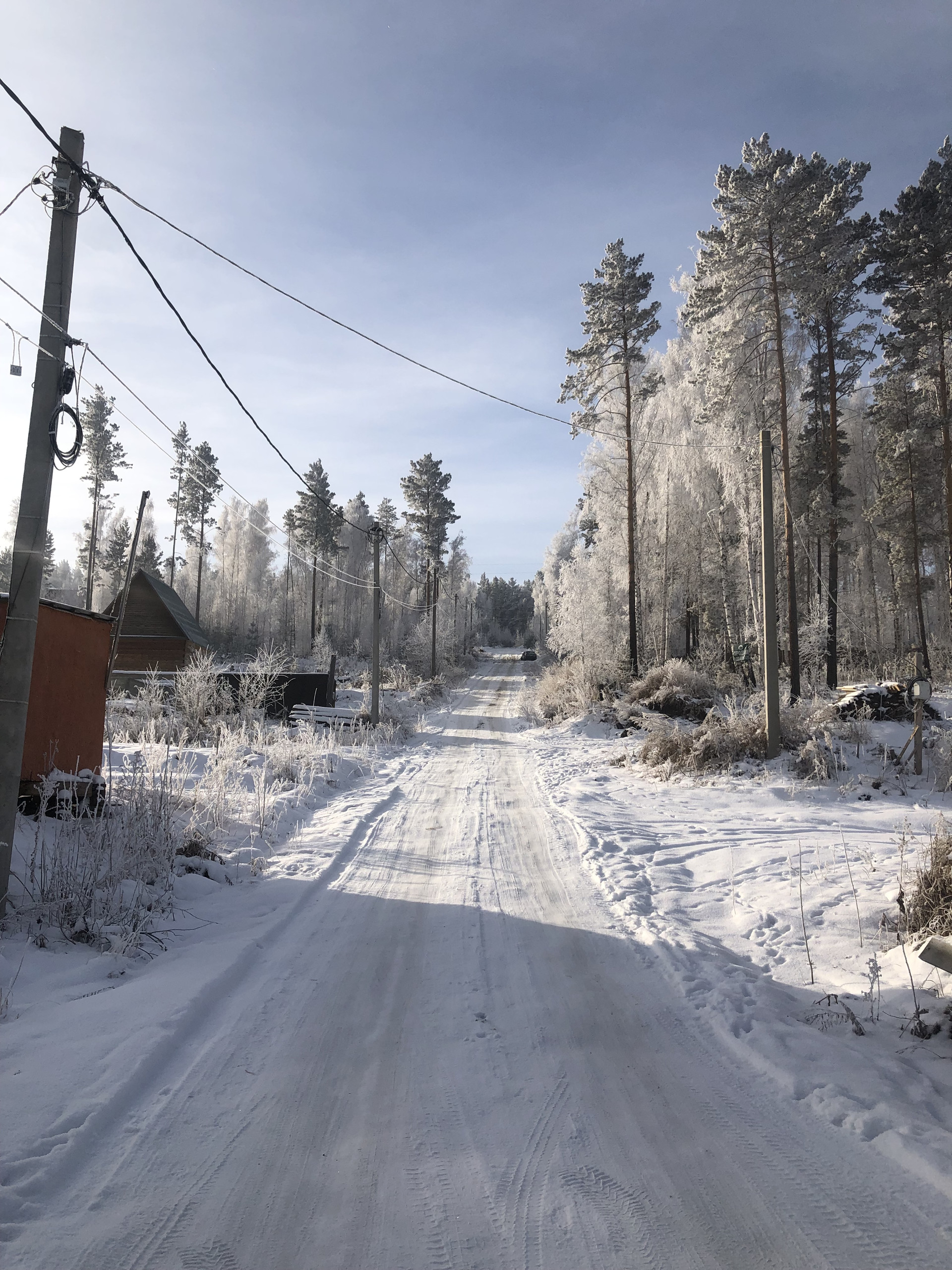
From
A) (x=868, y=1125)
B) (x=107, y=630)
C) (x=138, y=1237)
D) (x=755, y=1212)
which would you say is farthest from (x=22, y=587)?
(x=868, y=1125)

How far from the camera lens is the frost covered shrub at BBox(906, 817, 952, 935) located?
148 inches

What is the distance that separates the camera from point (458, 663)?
166ft

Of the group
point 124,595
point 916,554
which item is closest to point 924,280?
point 916,554

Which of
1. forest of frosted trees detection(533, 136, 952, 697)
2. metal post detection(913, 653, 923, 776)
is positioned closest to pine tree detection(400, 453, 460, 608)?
forest of frosted trees detection(533, 136, 952, 697)

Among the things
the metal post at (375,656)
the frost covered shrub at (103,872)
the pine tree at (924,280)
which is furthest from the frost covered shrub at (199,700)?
the pine tree at (924,280)

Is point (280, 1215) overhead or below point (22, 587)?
below

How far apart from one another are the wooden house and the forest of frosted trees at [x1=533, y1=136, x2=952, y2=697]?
1622cm

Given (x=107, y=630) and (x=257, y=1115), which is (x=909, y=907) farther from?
(x=107, y=630)

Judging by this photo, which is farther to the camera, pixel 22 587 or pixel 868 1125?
pixel 22 587

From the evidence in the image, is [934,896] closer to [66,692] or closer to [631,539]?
[66,692]

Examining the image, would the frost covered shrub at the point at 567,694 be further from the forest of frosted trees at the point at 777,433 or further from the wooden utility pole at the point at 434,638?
the wooden utility pole at the point at 434,638

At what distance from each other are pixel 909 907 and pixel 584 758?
9.29m

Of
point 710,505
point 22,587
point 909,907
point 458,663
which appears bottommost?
point 909,907

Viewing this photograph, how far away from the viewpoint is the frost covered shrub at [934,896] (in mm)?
3756
